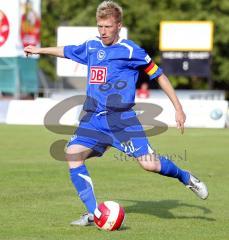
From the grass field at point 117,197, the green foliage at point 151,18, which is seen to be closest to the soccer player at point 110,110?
the grass field at point 117,197

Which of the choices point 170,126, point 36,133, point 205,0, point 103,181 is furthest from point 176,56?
point 103,181

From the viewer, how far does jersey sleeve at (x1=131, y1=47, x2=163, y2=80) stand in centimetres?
817

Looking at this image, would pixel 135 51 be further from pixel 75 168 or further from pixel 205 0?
pixel 205 0

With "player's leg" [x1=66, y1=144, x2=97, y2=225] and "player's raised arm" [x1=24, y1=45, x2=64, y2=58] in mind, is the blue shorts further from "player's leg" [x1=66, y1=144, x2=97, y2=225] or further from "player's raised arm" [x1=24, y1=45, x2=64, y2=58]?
"player's raised arm" [x1=24, y1=45, x2=64, y2=58]

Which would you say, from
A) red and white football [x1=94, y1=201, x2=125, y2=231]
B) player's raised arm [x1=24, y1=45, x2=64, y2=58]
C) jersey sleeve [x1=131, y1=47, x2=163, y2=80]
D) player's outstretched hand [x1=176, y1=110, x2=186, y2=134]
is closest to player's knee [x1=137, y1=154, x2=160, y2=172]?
player's outstretched hand [x1=176, y1=110, x2=186, y2=134]

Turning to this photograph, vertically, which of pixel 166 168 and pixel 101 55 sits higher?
pixel 101 55

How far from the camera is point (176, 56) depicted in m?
35.0

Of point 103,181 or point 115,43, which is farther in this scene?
point 103,181

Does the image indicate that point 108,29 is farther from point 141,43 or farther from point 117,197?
point 141,43

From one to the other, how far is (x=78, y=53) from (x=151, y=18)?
43852 mm

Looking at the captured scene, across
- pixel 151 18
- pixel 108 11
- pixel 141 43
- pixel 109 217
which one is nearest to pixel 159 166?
pixel 109 217

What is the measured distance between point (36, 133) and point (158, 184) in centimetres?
1055

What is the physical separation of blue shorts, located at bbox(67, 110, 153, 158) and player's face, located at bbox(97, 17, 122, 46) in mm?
730

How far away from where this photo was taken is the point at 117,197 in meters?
10.5
